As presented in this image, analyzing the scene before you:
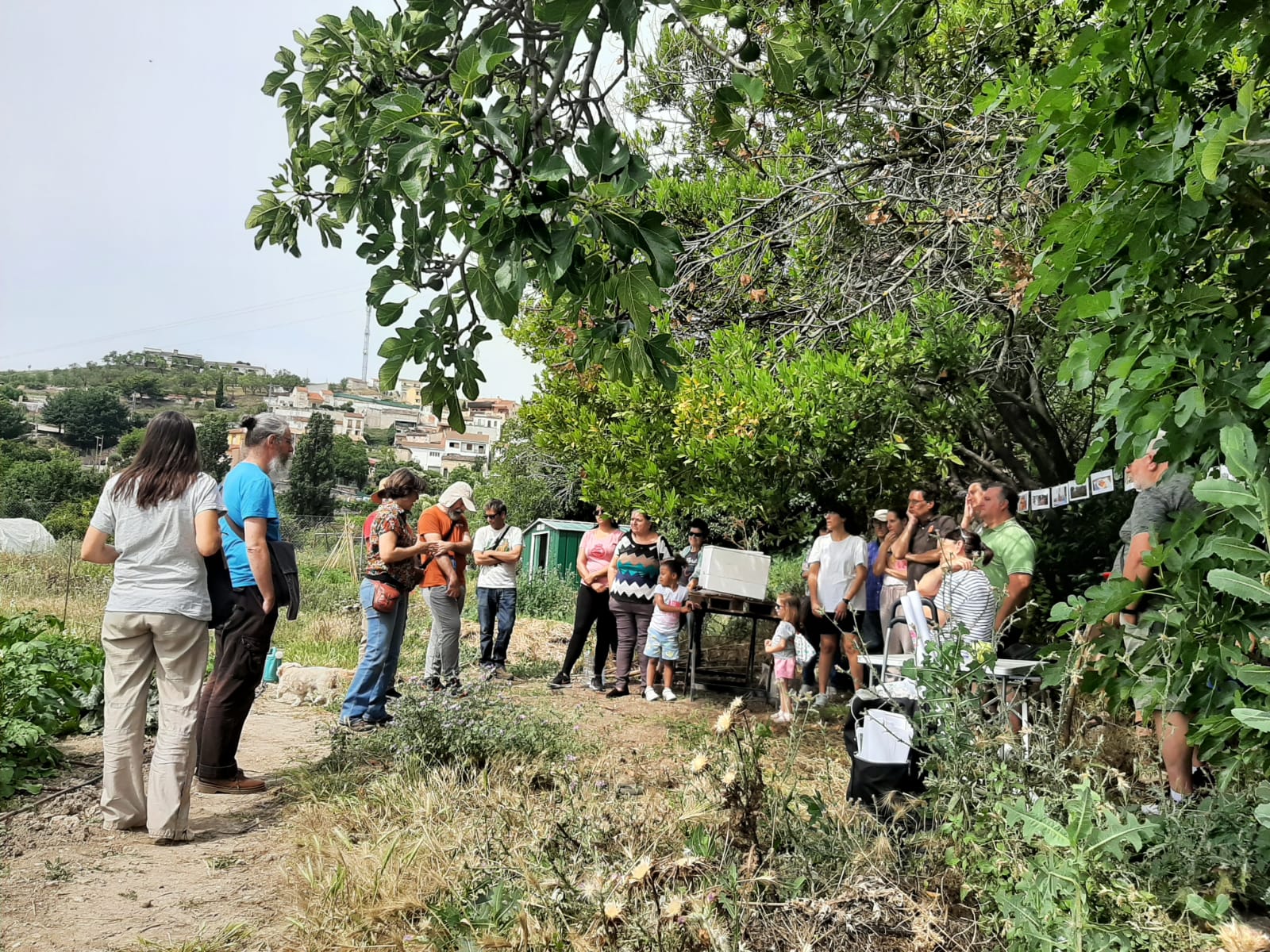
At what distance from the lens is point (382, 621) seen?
619 cm

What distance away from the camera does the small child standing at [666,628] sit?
8352 mm

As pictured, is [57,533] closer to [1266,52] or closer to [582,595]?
[582,595]

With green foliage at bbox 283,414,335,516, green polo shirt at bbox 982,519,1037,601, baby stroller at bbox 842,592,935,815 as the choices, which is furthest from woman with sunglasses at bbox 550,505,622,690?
green foliage at bbox 283,414,335,516

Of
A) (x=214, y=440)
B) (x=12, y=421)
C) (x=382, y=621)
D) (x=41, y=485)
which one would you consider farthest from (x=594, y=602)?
(x=12, y=421)

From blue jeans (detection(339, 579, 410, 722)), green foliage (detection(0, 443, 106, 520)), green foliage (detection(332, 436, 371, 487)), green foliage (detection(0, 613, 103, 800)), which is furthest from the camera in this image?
green foliage (detection(332, 436, 371, 487))

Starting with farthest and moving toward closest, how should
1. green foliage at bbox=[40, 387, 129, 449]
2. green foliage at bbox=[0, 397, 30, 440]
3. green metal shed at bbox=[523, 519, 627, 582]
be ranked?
green foliage at bbox=[40, 387, 129, 449], green foliage at bbox=[0, 397, 30, 440], green metal shed at bbox=[523, 519, 627, 582]

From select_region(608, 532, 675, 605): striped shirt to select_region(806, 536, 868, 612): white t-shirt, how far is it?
1.59 meters

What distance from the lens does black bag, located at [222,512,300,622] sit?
4.87 metres

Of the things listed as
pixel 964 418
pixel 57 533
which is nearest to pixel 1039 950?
pixel 964 418

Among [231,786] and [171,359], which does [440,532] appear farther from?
[171,359]

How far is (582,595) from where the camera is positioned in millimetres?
8961

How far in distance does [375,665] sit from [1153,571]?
4589 mm

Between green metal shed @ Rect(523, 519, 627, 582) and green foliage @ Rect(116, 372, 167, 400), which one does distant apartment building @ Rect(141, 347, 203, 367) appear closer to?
green foliage @ Rect(116, 372, 167, 400)

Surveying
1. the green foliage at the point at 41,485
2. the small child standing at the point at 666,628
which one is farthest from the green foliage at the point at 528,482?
the green foliage at the point at 41,485
